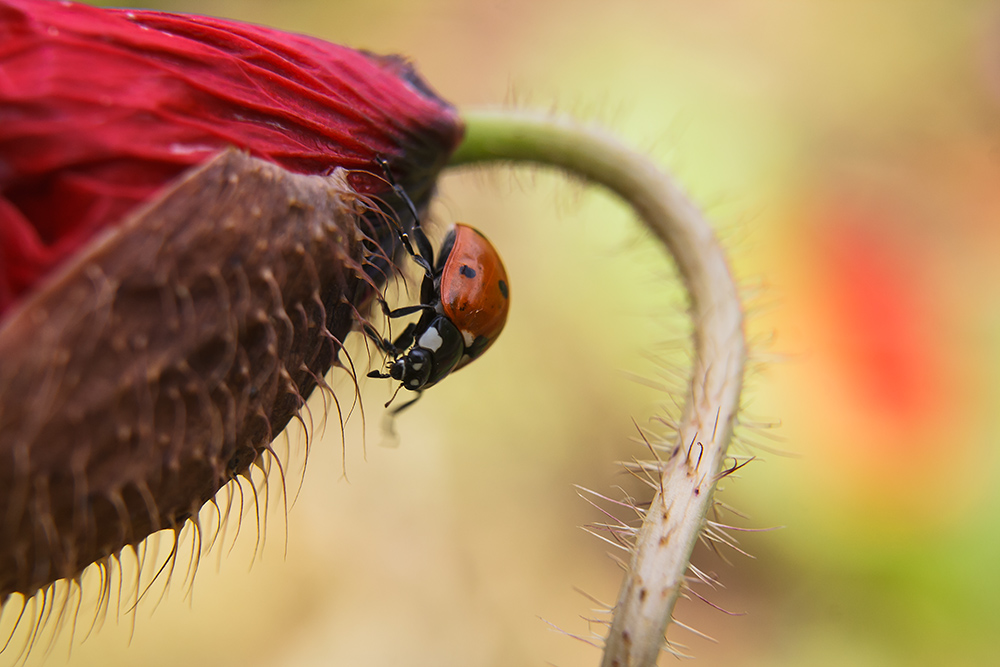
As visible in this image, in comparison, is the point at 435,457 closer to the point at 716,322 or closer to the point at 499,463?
the point at 499,463

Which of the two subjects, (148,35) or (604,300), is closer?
(148,35)

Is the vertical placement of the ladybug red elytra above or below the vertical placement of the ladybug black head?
above

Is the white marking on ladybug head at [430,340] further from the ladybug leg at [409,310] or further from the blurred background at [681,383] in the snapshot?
the blurred background at [681,383]

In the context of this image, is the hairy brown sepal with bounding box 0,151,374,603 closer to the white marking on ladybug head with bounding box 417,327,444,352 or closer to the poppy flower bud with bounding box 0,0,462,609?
the poppy flower bud with bounding box 0,0,462,609

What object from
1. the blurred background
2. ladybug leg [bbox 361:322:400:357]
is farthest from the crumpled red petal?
the blurred background

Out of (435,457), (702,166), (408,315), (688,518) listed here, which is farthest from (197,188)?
(702,166)

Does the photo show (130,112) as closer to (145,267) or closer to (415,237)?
(145,267)
